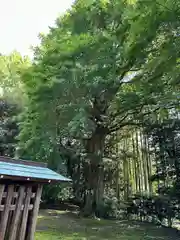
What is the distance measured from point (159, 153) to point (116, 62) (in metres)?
4.37

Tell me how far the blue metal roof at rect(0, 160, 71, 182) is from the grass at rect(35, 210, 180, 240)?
2.58 meters

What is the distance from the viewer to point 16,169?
3.47 m

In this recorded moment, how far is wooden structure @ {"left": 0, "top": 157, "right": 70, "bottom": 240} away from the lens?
3.31 m

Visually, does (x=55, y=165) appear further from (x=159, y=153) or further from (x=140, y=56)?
(x=140, y=56)

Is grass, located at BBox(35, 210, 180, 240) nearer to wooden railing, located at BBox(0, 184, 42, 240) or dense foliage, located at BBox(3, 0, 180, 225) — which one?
dense foliage, located at BBox(3, 0, 180, 225)

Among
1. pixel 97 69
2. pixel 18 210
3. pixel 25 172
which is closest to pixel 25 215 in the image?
pixel 18 210

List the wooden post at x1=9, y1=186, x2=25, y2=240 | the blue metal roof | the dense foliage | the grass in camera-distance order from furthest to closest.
Answer: the dense foliage, the grass, the wooden post at x1=9, y1=186, x2=25, y2=240, the blue metal roof

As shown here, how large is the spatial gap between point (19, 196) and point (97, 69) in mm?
4506

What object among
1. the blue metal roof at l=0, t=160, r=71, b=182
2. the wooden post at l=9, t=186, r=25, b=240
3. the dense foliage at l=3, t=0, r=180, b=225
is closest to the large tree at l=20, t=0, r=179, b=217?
the dense foliage at l=3, t=0, r=180, b=225

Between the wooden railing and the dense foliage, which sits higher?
the dense foliage

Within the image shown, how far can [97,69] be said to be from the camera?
7.10 m

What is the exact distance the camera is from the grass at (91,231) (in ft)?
20.7

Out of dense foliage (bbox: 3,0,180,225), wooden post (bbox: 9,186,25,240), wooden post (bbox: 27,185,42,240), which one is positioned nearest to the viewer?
wooden post (bbox: 9,186,25,240)

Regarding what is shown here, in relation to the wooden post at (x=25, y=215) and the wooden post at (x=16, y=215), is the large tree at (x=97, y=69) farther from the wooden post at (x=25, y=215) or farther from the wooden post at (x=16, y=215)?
the wooden post at (x=16, y=215)
